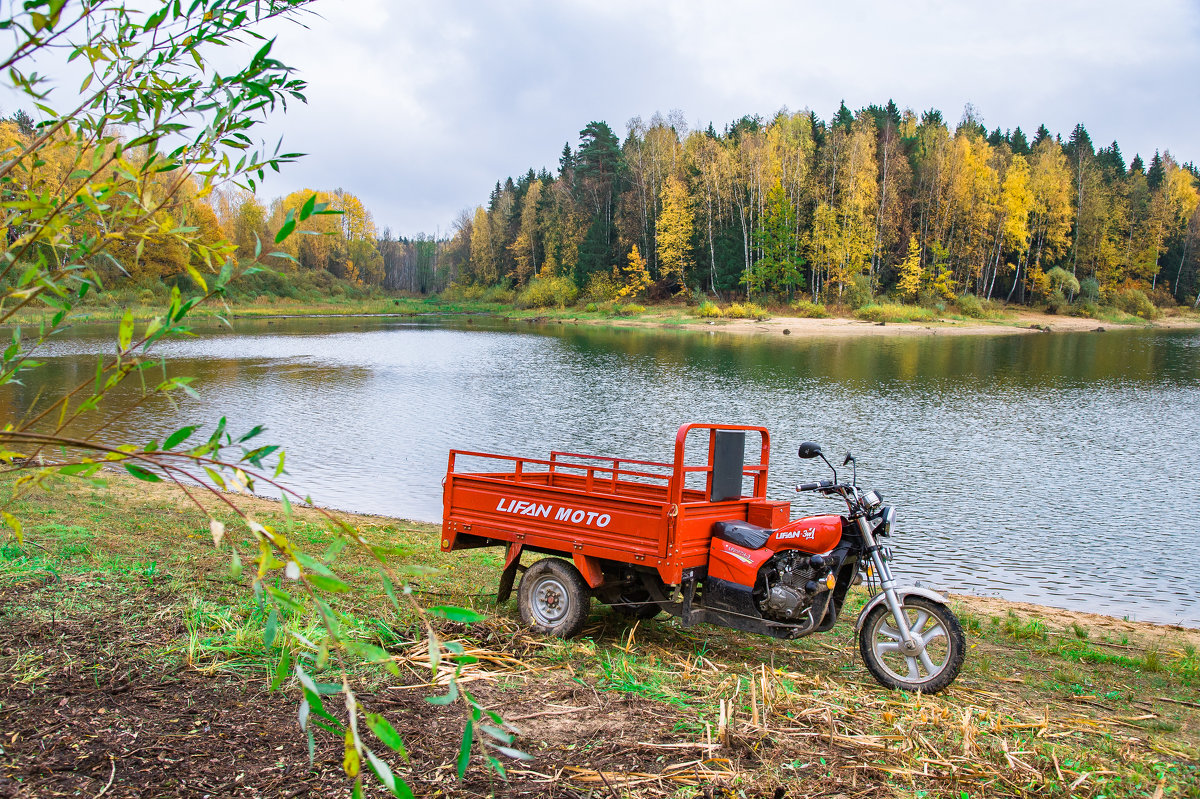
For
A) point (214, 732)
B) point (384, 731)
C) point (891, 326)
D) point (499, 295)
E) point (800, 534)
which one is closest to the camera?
point (384, 731)

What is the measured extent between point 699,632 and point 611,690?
217cm

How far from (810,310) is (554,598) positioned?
58.2m

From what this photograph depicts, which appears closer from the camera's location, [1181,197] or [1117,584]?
[1117,584]

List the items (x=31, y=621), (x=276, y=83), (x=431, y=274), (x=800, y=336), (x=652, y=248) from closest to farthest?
(x=276, y=83) → (x=31, y=621) → (x=800, y=336) → (x=652, y=248) → (x=431, y=274)

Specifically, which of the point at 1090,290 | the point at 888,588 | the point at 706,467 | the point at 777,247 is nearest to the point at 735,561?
the point at 706,467

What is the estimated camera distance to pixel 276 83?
2.68m

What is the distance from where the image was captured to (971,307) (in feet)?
211

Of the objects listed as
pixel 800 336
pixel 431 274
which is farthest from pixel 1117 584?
pixel 431 274

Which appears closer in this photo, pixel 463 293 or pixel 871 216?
pixel 871 216

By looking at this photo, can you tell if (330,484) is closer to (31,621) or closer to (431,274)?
(31,621)

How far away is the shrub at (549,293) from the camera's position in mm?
80875

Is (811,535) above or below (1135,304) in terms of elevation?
below

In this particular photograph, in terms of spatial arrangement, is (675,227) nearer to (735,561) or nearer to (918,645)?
(735,561)

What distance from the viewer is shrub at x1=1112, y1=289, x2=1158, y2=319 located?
230 feet
